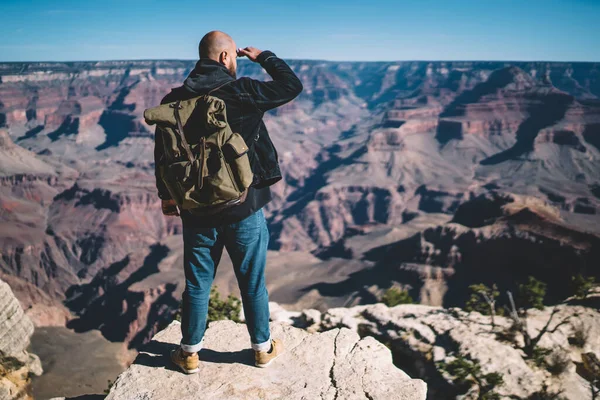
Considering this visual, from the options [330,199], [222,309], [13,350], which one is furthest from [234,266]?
[330,199]

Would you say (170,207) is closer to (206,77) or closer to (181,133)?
(181,133)

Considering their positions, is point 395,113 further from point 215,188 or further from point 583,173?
point 215,188

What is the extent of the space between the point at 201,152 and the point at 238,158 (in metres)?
0.29

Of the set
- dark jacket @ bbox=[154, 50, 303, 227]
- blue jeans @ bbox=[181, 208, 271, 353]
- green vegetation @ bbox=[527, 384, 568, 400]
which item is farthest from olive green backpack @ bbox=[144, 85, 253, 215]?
green vegetation @ bbox=[527, 384, 568, 400]

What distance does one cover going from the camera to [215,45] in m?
3.26

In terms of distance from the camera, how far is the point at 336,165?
115812 millimetres

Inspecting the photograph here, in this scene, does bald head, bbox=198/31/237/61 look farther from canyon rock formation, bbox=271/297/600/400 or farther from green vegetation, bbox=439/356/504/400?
canyon rock formation, bbox=271/297/600/400

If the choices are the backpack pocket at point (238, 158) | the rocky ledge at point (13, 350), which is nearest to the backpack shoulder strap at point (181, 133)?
the backpack pocket at point (238, 158)

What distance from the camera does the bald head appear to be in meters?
3.25

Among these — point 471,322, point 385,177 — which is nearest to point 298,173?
point 385,177

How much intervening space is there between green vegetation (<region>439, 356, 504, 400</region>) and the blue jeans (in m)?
3.33

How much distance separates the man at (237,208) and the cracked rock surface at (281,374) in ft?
0.67

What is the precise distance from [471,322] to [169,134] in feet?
23.5

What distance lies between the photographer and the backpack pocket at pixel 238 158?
3035mm
